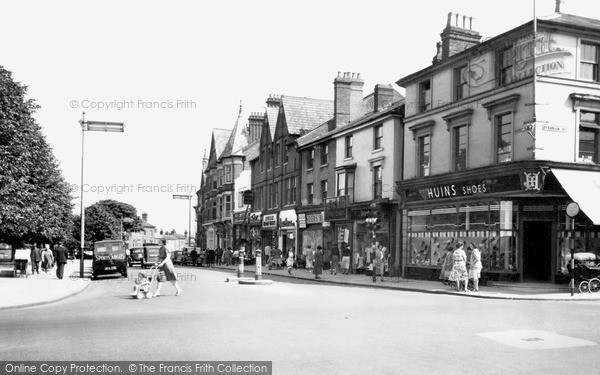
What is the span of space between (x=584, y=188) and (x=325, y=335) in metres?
15.1

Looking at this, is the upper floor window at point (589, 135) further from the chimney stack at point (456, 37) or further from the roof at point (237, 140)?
the roof at point (237, 140)

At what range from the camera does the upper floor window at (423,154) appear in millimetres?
28788

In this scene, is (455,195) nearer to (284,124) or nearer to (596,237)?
(596,237)

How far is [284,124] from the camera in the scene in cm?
4806

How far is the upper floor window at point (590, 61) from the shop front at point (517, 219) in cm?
381

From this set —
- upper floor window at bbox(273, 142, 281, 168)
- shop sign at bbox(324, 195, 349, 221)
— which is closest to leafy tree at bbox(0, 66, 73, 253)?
shop sign at bbox(324, 195, 349, 221)

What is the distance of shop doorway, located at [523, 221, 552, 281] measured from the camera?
2302 cm

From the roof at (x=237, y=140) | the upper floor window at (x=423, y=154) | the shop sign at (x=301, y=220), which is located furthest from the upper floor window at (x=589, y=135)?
the roof at (x=237, y=140)

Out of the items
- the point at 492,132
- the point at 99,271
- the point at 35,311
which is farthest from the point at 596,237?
the point at 99,271

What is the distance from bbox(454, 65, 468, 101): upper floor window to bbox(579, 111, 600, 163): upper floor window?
17.0 feet

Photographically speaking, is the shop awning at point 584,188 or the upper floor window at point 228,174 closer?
the shop awning at point 584,188

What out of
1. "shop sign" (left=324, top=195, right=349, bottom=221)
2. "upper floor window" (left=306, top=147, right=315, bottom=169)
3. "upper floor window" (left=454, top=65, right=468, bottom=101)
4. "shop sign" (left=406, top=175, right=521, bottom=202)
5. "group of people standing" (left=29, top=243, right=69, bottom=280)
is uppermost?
"upper floor window" (left=454, top=65, right=468, bottom=101)

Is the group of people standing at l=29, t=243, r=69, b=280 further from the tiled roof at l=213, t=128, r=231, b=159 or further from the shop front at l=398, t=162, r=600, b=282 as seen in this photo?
the tiled roof at l=213, t=128, r=231, b=159

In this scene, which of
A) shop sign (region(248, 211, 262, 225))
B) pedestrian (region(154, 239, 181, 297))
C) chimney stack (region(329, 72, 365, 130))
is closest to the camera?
pedestrian (region(154, 239, 181, 297))
